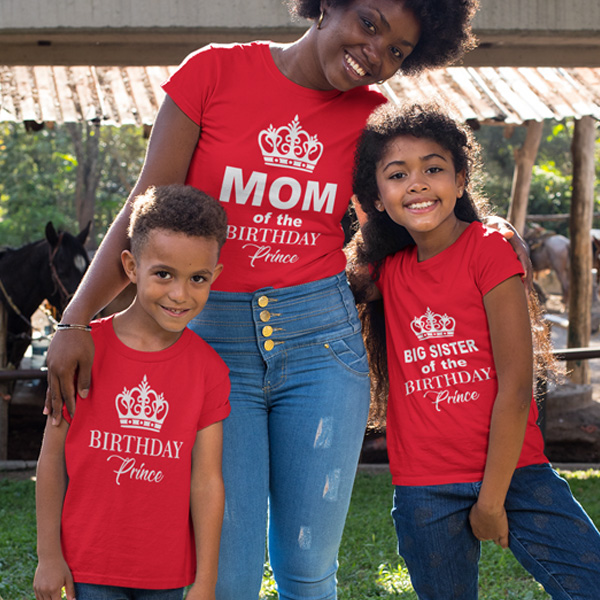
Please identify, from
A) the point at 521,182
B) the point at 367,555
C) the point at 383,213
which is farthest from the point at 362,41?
the point at 521,182

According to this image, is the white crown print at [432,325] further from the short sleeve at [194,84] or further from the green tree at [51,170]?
the green tree at [51,170]

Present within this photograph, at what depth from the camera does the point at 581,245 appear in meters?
9.41

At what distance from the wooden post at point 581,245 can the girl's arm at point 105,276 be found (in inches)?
309

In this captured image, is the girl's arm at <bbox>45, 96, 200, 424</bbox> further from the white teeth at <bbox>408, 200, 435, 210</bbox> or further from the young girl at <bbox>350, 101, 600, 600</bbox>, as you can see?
the white teeth at <bbox>408, 200, 435, 210</bbox>

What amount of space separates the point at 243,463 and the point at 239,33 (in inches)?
97.8

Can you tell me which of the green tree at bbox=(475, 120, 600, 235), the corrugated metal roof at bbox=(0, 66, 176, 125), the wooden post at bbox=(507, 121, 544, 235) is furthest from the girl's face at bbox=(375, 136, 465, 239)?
the green tree at bbox=(475, 120, 600, 235)

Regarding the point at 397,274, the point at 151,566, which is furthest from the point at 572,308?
the point at 151,566

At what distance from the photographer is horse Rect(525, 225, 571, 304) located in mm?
18125

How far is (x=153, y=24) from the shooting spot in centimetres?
382

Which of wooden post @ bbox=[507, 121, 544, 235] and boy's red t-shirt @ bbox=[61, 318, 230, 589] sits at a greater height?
wooden post @ bbox=[507, 121, 544, 235]

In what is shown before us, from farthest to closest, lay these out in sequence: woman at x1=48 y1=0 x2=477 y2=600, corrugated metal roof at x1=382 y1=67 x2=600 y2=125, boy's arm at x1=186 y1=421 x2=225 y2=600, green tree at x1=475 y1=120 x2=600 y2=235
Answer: green tree at x1=475 y1=120 x2=600 y2=235 < corrugated metal roof at x1=382 y1=67 x2=600 y2=125 < woman at x1=48 y1=0 x2=477 y2=600 < boy's arm at x1=186 y1=421 x2=225 y2=600

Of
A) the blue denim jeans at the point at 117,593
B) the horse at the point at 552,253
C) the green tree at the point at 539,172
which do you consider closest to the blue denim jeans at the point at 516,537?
the blue denim jeans at the point at 117,593

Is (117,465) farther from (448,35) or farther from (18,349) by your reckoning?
(18,349)

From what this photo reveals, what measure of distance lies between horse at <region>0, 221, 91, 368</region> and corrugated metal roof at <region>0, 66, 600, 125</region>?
3.75ft
